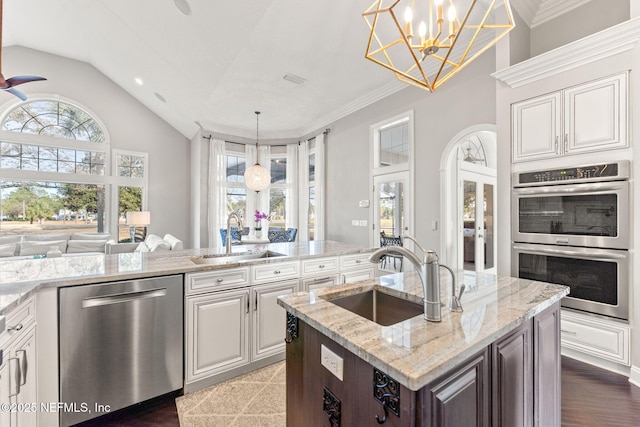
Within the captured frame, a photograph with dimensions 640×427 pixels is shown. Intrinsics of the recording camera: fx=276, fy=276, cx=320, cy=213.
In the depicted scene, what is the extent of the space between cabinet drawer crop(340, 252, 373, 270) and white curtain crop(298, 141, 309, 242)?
371cm

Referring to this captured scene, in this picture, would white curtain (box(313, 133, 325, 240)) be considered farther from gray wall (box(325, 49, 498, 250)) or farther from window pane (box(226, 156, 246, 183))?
window pane (box(226, 156, 246, 183))

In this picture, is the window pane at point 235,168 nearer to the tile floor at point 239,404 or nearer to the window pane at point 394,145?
the window pane at point 394,145

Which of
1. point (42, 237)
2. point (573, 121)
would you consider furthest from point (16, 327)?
point (42, 237)

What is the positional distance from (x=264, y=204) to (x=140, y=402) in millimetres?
5416

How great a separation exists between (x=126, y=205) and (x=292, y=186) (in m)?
3.93

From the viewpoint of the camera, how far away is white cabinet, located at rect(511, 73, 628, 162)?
83.4 inches

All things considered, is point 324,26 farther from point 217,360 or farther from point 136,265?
point 217,360

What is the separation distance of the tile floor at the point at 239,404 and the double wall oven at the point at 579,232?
96.2 inches

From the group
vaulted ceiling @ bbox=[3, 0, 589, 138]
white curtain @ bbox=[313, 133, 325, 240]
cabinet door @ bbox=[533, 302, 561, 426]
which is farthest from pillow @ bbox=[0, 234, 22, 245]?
cabinet door @ bbox=[533, 302, 561, 426]

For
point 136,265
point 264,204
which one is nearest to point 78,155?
point 264,204

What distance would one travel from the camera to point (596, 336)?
222 cm

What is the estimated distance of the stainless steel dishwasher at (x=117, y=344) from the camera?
164 cm

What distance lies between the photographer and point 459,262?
4.00 m

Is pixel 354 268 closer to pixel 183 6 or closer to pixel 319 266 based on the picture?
pixel 319 266
